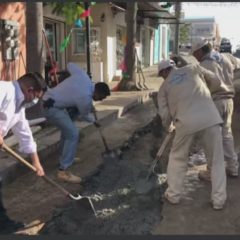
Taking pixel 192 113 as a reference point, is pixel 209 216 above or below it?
below

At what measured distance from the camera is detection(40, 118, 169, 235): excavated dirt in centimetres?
492

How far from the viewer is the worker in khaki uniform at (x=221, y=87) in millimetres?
6102

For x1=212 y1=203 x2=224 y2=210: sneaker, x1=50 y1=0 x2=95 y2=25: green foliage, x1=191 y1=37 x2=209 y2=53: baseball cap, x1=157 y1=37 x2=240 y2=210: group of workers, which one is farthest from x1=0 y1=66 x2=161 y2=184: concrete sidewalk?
x1=191 y1=37 x2=209 y2=53: baseball cap

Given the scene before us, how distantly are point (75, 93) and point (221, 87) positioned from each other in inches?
67.7

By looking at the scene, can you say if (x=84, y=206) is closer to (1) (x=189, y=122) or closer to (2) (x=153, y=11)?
(1) (x=189, y=122)

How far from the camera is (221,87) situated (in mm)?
6094

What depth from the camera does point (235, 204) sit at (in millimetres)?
5426

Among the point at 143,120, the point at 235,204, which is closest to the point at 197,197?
the point at 235,204

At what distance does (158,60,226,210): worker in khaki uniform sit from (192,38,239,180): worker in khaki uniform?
599mm

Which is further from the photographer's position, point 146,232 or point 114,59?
point 114,59

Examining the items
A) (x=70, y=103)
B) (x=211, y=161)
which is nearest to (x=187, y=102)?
(x=211, y=161)

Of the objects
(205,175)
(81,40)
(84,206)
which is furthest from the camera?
(81,40)

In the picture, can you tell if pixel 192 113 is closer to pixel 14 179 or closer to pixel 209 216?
pixel 209 216

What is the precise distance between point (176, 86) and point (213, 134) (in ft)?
2.03
